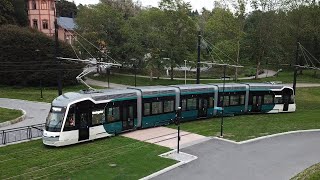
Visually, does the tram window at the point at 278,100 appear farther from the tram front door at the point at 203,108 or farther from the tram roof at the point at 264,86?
the tram front door at the point at 203,108

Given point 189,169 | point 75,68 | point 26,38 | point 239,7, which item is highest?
point 239,7

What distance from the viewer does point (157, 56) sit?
52.6 metres

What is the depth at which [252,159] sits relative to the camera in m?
20.5

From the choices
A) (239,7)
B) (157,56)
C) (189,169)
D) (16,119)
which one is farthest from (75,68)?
(189,169)

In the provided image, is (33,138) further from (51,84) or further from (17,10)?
(17,10)

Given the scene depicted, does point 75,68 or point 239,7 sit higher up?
point 239,7

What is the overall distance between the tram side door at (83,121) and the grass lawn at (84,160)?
60 cm

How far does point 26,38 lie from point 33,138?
3076 cm

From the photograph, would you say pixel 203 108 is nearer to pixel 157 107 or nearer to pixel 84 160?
pixel 157 107

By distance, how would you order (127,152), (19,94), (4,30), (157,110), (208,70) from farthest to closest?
1. (208,70)
2. (4,30)
3. (19,94)
4. (157,110)
5. (127,152)

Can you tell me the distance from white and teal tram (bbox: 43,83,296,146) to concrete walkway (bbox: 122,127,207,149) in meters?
0.81

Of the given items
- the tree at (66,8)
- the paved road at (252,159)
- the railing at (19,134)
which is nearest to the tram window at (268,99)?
the paved road at (252,159)

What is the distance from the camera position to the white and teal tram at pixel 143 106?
21.5 m

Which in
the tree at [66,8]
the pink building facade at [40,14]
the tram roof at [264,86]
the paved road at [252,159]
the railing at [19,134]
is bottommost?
the paved road at [252,159]
